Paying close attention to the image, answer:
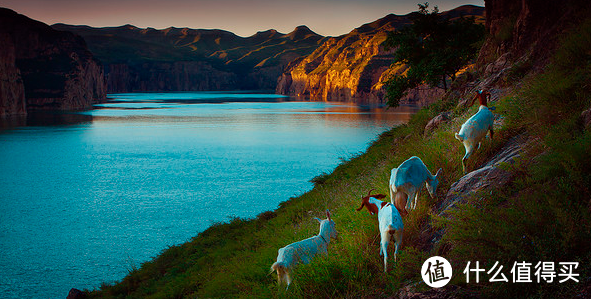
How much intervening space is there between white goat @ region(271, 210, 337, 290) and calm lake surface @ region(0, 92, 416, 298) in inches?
402

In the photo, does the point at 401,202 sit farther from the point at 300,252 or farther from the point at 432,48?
the point at 432,48

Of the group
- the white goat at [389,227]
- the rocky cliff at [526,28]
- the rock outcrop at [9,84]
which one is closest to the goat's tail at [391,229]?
the white goat at [389,227]

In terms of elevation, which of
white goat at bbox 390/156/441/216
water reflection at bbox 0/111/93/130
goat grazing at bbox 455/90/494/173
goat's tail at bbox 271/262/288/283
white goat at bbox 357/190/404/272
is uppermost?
goat grazing at bbox 455/90/494/173

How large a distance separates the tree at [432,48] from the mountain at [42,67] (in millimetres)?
86320

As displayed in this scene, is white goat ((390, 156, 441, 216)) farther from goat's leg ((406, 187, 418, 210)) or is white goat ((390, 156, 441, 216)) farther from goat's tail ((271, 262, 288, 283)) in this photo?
goat's tail ((271, 262, 288, 283))

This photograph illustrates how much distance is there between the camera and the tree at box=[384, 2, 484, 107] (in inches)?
1029

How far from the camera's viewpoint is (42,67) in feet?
422

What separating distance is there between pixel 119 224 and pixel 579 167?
63.1 feet

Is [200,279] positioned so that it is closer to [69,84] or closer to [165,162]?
[165,162]

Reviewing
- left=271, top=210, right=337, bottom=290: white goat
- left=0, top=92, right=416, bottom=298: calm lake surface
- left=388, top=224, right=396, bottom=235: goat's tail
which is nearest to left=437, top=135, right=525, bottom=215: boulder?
left=388, top=224, right=396, bottom=235: goat's tail

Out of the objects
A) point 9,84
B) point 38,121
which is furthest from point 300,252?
point 9,84

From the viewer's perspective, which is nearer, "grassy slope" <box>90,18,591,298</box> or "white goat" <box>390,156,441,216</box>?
"grassy slope" <box>90,18,591,298</box>

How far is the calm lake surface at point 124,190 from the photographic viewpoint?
15906mm

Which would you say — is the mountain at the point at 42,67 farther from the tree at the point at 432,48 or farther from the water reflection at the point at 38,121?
the tree at the point at 432,48
